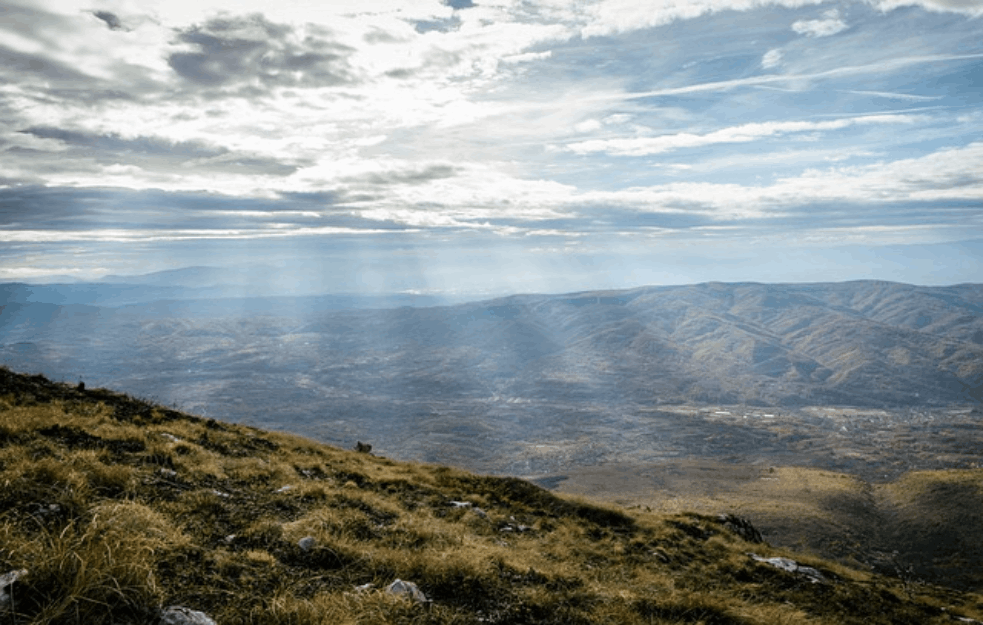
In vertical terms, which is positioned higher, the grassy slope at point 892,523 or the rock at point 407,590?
the rock at point 407,590

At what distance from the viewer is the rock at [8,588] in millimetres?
4785

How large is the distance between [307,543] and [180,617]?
4750 mm

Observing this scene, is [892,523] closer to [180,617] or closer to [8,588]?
[180,617]

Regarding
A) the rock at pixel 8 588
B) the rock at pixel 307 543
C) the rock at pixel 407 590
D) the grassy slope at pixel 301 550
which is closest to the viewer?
the rock at pixel 8 588

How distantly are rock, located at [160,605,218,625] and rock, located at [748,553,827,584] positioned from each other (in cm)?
1954

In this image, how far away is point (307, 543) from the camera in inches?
392

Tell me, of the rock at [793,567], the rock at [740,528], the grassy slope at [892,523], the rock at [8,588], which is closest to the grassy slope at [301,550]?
the rock at [8,588]

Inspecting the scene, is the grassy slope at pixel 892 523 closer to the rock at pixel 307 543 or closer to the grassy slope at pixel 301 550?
the grassy slope at pixel 301 550

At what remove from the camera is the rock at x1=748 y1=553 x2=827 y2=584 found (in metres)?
18.9

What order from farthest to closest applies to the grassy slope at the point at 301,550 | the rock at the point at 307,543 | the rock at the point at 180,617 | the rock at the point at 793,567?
the rock at the point at 793,567, the rock at the point at 307,543, the grassy slope at the point at 301,550, the rock at the point at 180,617

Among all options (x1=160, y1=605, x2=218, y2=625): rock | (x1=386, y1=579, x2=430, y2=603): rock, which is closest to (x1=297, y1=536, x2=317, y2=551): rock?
(x1=386, y1=579, x2=430, y2=603): rock

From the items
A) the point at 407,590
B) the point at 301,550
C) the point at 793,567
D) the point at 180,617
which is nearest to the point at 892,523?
the point at 793,567

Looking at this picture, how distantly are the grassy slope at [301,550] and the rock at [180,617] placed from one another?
0.17 meters

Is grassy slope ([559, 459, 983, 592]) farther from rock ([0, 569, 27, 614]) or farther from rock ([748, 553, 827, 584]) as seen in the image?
rock ([0, 569, 27, 614])
